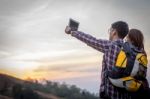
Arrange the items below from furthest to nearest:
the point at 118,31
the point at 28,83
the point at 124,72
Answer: the point at 28,83 < the point at 118,31 < the point at 124,72

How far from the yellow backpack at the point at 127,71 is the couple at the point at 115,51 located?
12 mm

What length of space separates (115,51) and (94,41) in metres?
0.34

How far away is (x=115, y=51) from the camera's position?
207 inches

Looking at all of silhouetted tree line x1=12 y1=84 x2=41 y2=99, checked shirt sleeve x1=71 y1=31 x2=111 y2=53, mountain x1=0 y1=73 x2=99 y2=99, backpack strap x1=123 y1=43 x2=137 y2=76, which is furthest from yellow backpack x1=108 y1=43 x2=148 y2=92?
silhouetted tree line x1=12 y1=84 x2=41 y2=99

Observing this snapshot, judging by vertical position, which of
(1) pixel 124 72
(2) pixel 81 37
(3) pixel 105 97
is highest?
(2) pixel 81 37

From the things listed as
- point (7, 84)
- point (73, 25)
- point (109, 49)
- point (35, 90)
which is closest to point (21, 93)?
point (7, 84)

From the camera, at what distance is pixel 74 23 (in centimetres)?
568

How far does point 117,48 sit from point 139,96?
2.12ft

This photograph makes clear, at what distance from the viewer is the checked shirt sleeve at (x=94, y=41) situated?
5395 mm

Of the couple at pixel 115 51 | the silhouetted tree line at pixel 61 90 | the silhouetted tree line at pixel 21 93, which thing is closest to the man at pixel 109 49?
the couple at pixel 115 51

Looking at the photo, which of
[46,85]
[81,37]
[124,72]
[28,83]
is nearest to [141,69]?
[124,72]

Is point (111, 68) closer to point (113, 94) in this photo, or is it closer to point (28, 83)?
point (113, 94)

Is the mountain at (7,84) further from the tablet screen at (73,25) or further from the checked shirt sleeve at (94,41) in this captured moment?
the checked shirt sleeve at (94,41)

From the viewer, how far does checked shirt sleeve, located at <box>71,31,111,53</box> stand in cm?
539
